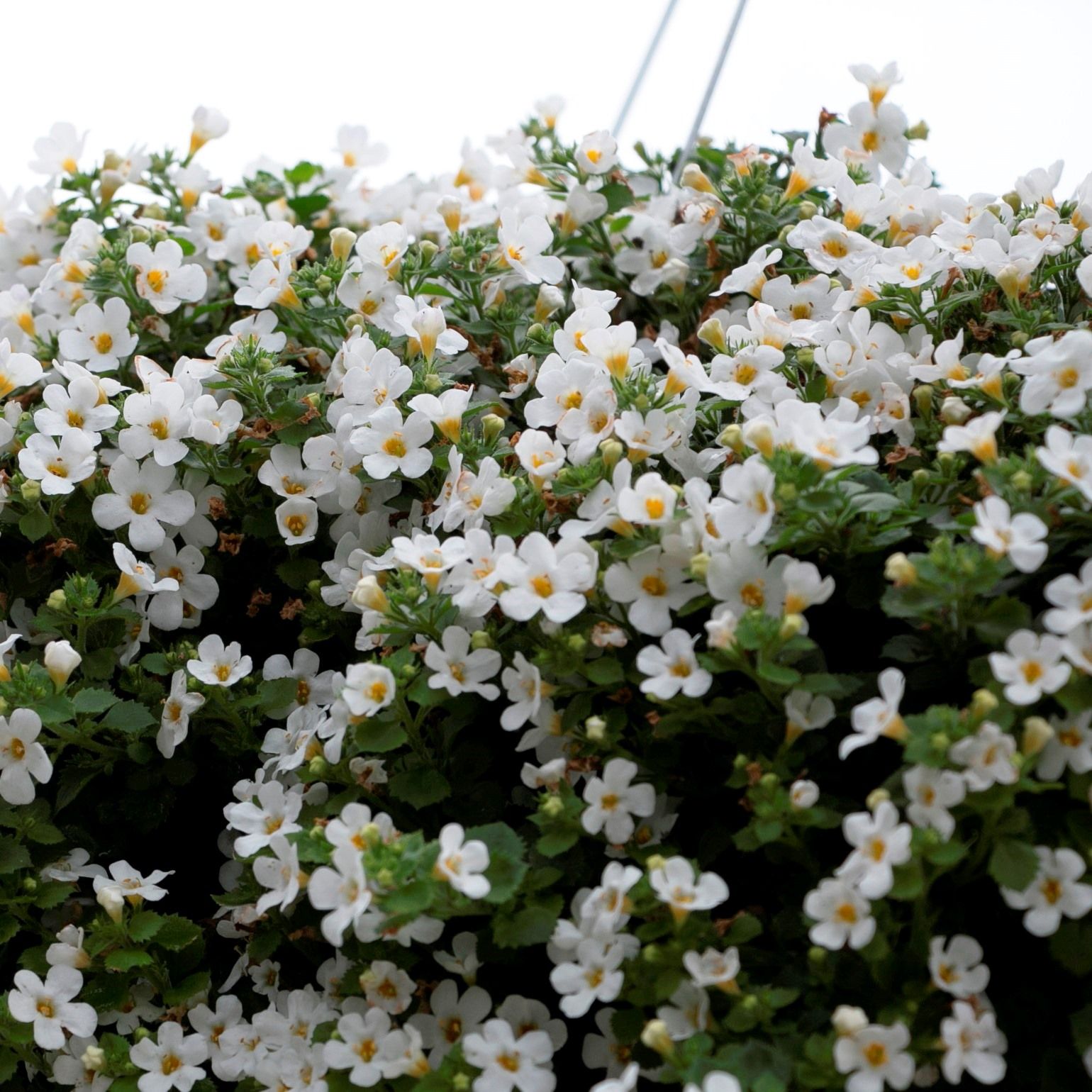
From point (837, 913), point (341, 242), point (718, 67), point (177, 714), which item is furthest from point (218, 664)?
point (718, 67)

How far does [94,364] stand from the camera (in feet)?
4.75

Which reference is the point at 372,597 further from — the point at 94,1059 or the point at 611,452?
the point at 94,1059

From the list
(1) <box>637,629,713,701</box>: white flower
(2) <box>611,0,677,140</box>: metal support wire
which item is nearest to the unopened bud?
(1) <box>637,629,713,701</box>: white flower

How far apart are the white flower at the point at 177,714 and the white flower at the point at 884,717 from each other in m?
0.67

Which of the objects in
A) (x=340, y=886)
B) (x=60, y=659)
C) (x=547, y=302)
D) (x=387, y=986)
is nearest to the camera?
(x=340, y=886)

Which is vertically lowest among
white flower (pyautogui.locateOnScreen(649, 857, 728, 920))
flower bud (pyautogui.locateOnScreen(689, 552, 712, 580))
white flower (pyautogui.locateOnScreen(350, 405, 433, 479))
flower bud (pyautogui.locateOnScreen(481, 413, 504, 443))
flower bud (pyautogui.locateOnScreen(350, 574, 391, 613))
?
white flower (pyautogui.locateOnScreen(649, 857, 728, 920))

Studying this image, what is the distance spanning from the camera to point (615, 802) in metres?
1.01

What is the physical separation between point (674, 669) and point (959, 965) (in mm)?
310

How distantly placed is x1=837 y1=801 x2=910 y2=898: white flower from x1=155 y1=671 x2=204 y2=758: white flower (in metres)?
0.68

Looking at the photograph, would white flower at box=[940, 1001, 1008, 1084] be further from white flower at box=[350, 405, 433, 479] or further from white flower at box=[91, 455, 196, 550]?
white flower at box=[91, 455, 196, 550]

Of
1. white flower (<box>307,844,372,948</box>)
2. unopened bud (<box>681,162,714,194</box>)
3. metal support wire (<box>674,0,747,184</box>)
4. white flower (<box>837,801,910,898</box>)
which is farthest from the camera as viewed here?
metal support wire (<box>674,0,747,184</box>)

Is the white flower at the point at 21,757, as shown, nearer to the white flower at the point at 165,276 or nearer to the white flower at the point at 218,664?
the white flower at the point at 218,664

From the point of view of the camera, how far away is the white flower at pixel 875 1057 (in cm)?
84

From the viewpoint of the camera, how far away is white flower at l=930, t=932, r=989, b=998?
0.87 m
